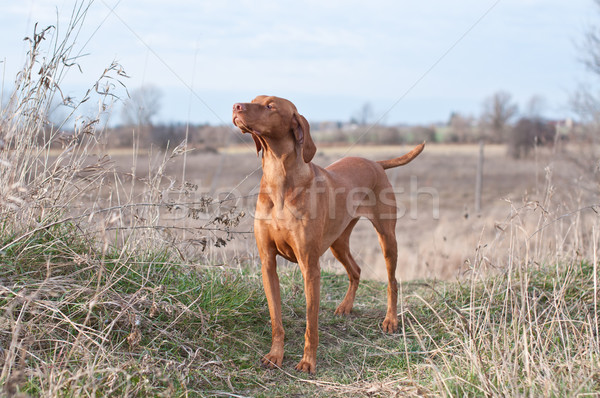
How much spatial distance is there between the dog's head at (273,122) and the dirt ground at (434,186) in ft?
8.12

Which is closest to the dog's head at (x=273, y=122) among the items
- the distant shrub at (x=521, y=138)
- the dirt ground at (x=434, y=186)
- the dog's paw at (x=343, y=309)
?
the dog's paw at (x=343, y=309)

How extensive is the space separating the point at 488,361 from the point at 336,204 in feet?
5.07

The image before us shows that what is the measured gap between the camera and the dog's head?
10.8 feet

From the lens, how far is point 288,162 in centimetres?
358

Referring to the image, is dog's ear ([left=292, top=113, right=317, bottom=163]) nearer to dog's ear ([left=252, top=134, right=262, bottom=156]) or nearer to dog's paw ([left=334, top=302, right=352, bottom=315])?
dog's ear ([left=252, top=134, right=262, bottom=156])

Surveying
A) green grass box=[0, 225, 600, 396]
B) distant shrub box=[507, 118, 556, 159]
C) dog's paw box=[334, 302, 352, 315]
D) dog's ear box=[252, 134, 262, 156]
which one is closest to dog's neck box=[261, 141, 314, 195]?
dog's ear box=[252, 134, 262, 156]

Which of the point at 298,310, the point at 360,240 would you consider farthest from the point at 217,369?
the point at 360,240

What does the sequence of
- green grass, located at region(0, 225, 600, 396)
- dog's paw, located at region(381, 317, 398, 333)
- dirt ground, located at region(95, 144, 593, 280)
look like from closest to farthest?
green grass, located at region(0, 225, 600, 396) → dog's paw, located at region(381, 317, 398, 333) → dirt ground, located at region(95, 144, 593, 280)

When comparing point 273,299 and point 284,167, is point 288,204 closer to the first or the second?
point 284,167

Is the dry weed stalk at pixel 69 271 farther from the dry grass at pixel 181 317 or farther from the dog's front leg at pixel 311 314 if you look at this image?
the dog's front leg at pixel 311 314

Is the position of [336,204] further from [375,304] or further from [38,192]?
[38,192]

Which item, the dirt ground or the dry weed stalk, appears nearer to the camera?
the dry weed stalk

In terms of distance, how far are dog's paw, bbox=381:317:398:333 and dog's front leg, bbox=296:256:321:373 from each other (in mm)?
1040

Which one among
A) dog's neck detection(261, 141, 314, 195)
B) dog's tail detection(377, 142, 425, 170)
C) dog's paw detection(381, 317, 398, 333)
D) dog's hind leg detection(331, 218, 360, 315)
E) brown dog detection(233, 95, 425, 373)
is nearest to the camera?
brown dog detection(233, 95, 425, 373)
